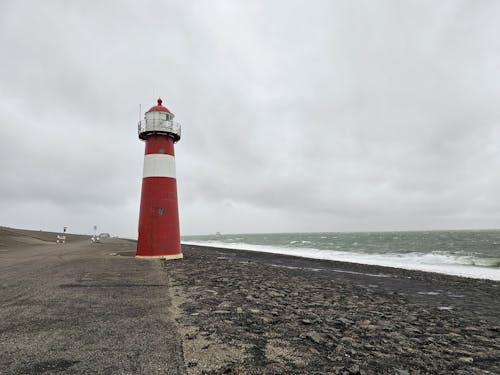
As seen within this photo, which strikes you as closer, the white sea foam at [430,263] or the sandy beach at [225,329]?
the sandy beach at [225,329]

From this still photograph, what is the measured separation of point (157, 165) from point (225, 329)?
11713mm

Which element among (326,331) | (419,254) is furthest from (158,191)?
(419,254)

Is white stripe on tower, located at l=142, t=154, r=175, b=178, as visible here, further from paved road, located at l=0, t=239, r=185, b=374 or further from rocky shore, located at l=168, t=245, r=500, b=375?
paved road, located at l=0, t=239, r=185, b=374

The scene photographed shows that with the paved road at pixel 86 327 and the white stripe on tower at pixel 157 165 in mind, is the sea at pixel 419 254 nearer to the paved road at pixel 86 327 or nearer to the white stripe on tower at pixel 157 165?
the white stripe on tower at pixel 157 165

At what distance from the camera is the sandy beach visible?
14.0 feet

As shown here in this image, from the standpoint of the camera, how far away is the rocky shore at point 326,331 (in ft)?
14.7

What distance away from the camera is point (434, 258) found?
1193 inches

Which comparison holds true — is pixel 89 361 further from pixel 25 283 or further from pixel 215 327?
pixel 25 283

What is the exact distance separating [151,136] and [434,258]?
1176 inches

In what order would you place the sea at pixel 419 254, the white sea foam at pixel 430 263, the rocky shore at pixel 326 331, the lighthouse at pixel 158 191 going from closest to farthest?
the rocky shore at pixel 326 331
the lighthouse at pixel 158 191
the white sea foam at pixel 430 263
the sea at pixel 419 254

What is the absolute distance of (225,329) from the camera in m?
5.68

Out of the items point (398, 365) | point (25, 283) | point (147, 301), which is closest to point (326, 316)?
point (398, 365)

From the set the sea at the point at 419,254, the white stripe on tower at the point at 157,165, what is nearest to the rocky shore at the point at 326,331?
the white stripe on tower at the point at 157,165

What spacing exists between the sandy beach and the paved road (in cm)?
2
